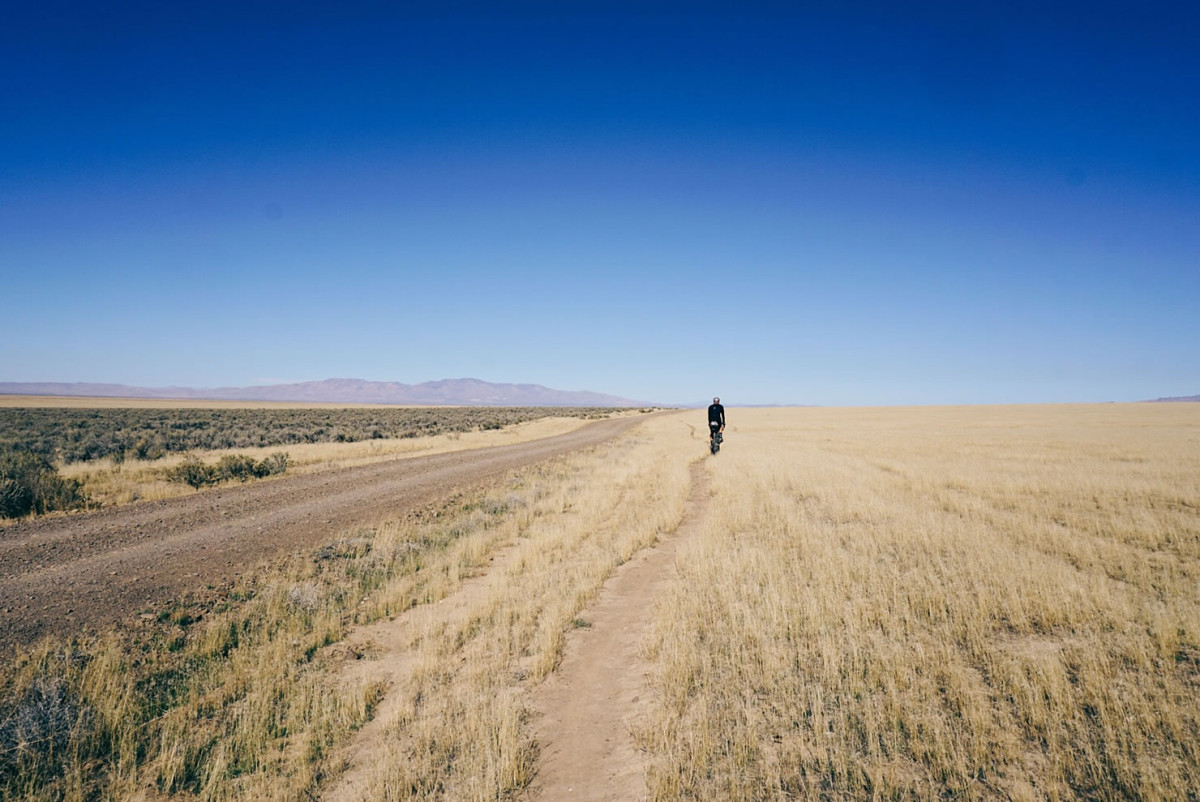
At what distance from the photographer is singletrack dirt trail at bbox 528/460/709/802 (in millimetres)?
4105

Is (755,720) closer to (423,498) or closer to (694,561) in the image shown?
(694,561)

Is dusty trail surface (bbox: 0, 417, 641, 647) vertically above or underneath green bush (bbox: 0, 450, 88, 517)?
underneath

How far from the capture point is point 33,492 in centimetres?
1325

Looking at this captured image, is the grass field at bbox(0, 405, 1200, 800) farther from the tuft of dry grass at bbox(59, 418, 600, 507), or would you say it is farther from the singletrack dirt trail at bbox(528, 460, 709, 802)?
the tuft of dry grass at bbox(59, 418, 600, 507)

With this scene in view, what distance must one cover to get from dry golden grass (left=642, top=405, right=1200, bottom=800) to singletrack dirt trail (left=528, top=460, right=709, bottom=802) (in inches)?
11.2

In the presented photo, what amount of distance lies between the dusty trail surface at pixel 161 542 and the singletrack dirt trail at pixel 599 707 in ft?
21.1

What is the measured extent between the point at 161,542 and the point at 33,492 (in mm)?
6370

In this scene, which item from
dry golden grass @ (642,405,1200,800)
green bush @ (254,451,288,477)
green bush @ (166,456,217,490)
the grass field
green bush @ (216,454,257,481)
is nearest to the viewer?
dry golden grass @ (642,405,1200,800)

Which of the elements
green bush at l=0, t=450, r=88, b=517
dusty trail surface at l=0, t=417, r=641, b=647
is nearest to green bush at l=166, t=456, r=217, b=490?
dusty trail surface at l=0, t=417, r=641, b=647

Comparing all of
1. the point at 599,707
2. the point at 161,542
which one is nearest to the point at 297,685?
the point at 599,707

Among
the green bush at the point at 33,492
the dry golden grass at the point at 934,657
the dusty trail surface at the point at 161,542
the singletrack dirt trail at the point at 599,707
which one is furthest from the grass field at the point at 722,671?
the green bush at the point at 33,492

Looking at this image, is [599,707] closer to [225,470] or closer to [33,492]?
[33,492]

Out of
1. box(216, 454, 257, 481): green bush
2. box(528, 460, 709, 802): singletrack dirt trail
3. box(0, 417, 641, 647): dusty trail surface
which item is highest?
box(216, 454, 257, 481): green bush

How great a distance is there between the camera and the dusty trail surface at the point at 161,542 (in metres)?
7.46
